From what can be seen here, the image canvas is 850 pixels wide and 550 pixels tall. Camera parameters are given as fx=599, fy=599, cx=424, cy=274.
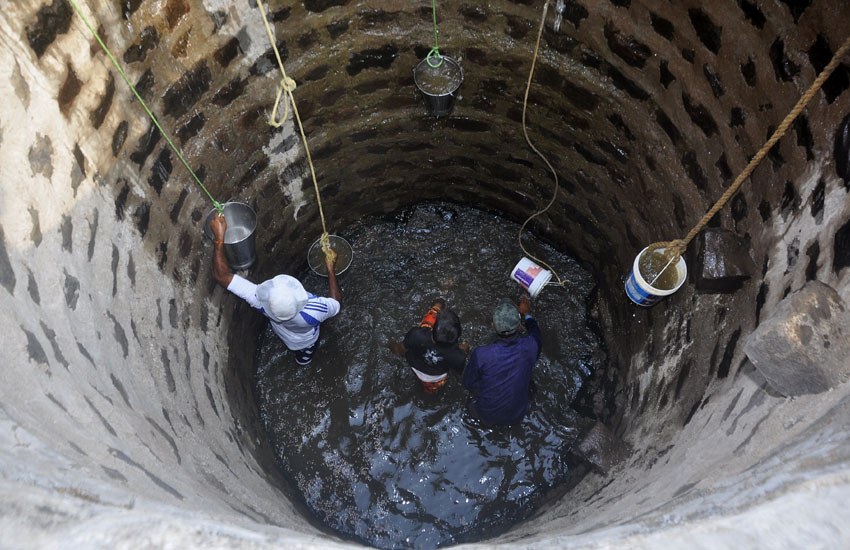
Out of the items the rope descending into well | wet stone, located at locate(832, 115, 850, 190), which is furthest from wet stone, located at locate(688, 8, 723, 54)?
wet stone, located at locate(832, 115, 850, 190)

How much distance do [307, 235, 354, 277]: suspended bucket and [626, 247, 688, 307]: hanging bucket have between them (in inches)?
88.5

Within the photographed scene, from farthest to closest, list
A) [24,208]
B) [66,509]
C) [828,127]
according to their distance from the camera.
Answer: [828,127] → [24,208] → [66,509]

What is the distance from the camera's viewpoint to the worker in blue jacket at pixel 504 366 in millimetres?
3375

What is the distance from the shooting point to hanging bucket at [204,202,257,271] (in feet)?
12.1

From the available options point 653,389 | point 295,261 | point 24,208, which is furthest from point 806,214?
point 295,261

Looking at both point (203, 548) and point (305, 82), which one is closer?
point (203, 548)

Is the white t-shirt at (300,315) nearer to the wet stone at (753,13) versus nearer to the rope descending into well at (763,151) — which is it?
the rope descending into well at (763,151)

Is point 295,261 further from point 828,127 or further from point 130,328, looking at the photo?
point 828,127

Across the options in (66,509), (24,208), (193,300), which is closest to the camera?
(66,509)

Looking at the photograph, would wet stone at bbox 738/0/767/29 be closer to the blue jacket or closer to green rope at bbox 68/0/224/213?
the blue jacket

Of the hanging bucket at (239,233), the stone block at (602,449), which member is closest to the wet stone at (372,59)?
the hanging bucket at (239,233)

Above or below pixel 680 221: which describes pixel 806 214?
below

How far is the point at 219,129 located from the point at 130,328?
1.38m

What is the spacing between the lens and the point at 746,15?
2791 mm
